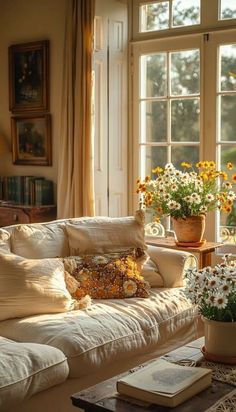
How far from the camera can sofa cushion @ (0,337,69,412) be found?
241cm

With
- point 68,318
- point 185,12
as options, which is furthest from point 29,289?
point 185,12

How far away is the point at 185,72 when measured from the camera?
4938mm

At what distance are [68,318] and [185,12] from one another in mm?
2865

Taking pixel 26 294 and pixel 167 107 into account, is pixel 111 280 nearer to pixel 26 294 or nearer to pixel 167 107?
Result: pixel 26 294

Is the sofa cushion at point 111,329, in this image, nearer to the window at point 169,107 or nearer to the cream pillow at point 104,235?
the cream pillow at point 104,235

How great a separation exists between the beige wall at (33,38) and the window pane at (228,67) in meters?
1.44

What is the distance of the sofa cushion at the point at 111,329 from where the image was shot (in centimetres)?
285

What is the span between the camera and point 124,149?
5324mm

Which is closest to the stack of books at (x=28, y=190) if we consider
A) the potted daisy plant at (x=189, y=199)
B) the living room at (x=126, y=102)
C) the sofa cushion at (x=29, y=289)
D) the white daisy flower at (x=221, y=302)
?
the living room at (x=126, y=102)

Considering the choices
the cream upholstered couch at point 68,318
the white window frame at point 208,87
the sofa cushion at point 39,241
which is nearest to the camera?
the cream upholstered couch at point 68,318

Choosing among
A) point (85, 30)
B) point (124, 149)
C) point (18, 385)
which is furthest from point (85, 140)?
point (18, 385)

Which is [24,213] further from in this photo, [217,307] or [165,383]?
[165,383]

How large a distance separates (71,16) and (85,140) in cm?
102

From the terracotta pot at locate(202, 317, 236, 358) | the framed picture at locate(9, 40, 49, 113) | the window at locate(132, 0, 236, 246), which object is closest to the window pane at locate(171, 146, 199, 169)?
the window at locate(132, 0, 236, 246)
